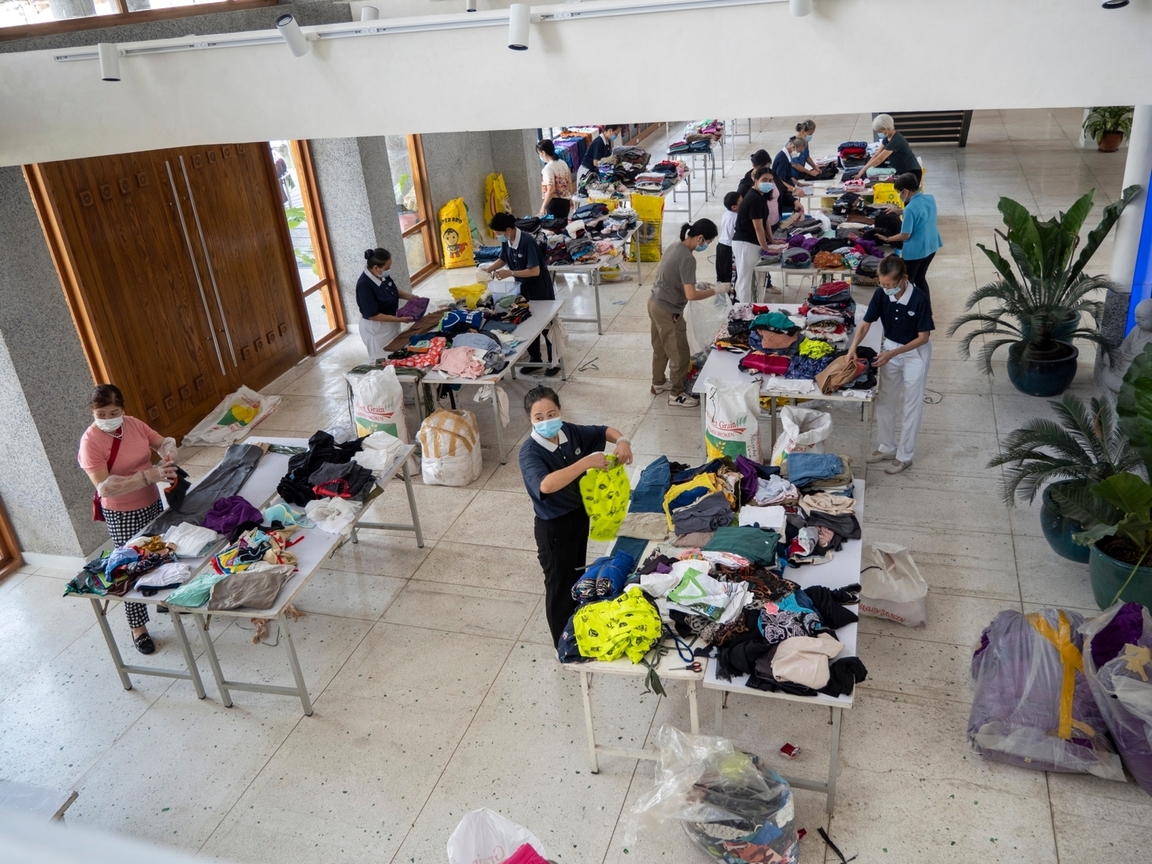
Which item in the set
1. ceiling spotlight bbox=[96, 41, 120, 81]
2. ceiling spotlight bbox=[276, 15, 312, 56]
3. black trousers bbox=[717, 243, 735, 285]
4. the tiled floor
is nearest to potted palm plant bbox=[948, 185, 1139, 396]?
the tiled floor

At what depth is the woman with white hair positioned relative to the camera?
1201 centimetres

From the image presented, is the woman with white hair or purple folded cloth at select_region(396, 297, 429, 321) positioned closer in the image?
purple folded cloth at select_region(396, 297, 429, 321)

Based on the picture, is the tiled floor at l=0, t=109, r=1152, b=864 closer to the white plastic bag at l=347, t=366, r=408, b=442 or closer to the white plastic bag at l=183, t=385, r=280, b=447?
the white plastic bag at l=347, t=366, r=408, b=442

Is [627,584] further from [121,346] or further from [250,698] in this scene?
[121,346]

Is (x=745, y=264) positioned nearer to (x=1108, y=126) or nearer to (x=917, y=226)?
(x=917, y=226)

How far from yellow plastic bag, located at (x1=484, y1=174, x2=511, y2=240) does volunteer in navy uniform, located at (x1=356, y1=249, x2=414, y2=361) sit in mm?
5814

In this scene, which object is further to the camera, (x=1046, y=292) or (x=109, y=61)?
(x=1046, y=292)

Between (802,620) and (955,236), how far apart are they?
10.0 metres

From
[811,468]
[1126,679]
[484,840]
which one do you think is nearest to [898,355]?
[811,468]

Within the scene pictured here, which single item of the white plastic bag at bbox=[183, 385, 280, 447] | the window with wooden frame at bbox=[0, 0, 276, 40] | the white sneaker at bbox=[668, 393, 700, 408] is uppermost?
the window with wooden frame at bbox=[0, 0, 276, 40]

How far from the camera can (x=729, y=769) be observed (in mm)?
4434

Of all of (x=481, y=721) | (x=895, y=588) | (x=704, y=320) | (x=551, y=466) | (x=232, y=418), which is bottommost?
(x=481, y=721)

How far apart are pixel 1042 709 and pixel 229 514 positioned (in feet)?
15.9

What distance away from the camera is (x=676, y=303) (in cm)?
845
